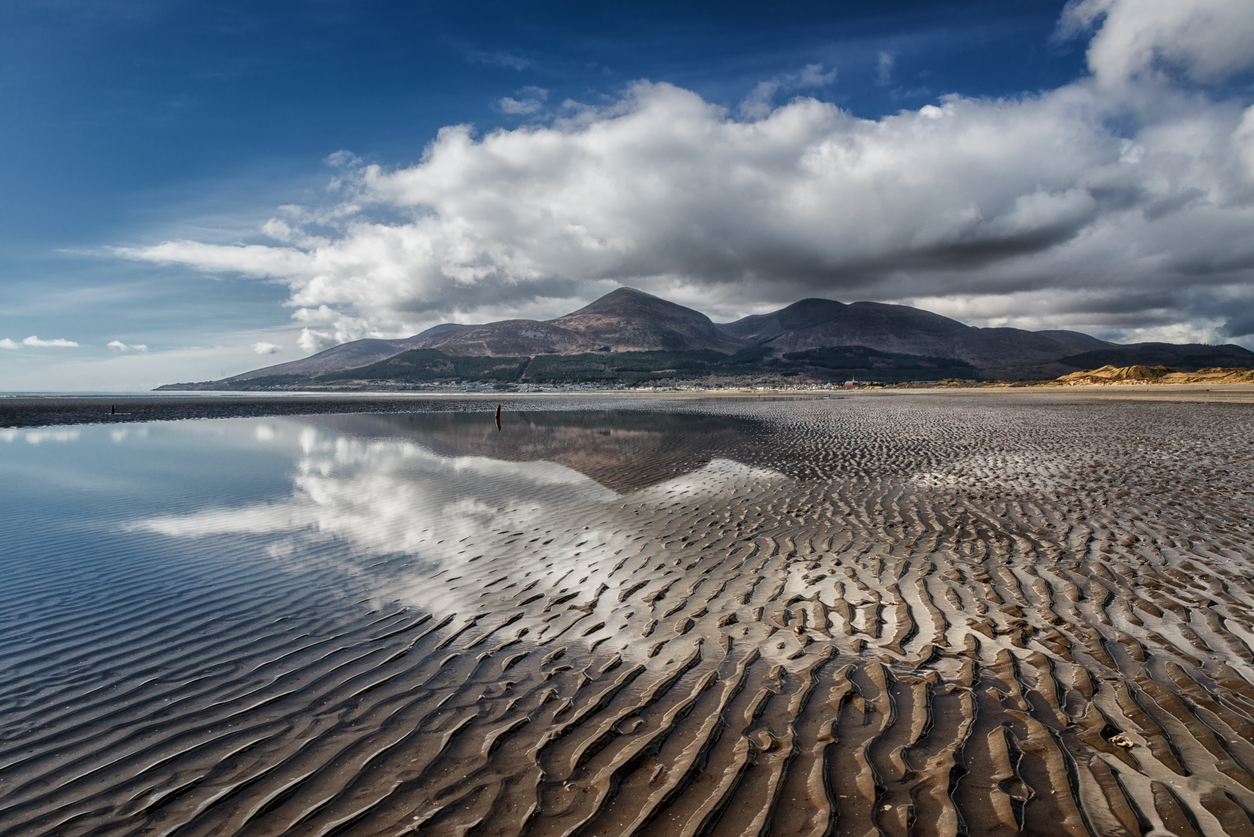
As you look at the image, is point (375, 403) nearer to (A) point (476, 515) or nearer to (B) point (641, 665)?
(A) point (476, 515)

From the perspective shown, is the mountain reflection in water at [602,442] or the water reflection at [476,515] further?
the mountain reflection in water at [602,442]

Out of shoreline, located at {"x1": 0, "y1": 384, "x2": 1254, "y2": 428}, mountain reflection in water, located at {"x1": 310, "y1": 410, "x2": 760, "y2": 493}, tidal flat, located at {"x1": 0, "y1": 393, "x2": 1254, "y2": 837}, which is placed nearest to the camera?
tidal flat, located at {"x1": 0, "y1": 393, "x2": 1254, "y2": 837}

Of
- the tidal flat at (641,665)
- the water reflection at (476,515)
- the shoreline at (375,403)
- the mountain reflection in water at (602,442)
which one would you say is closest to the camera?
the tidal flat at (641,665)

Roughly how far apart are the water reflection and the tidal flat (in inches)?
4.6

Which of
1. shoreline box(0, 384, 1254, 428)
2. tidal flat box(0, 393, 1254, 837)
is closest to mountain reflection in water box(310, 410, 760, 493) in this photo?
tidal flat box(0, 393, 1254, 837)

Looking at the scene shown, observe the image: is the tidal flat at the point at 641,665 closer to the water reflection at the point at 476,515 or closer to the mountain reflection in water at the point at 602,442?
the water reflection at the point at 476,515

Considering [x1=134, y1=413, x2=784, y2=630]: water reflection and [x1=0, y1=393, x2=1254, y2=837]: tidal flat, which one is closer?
[x1=0, y1=393, x2=1254, y2=837]: tidal flat

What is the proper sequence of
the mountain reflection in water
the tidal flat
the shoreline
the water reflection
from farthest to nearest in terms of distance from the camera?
1. the shoreline
2. the mountain reflection in water
3. the water reflection
4. the tidal flat

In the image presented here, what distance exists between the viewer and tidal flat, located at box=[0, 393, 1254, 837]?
151 inches

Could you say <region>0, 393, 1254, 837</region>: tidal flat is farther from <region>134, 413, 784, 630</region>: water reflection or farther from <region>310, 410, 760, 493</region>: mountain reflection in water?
<region>310, 410, 760, 493</region>: mountain reflection in water

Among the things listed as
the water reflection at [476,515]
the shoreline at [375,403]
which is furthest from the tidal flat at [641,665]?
the shoreline at [375,403]

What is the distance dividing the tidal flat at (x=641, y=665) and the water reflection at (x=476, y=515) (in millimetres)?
116

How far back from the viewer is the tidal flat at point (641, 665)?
12.6ft

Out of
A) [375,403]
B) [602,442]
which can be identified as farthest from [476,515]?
[375,403]
